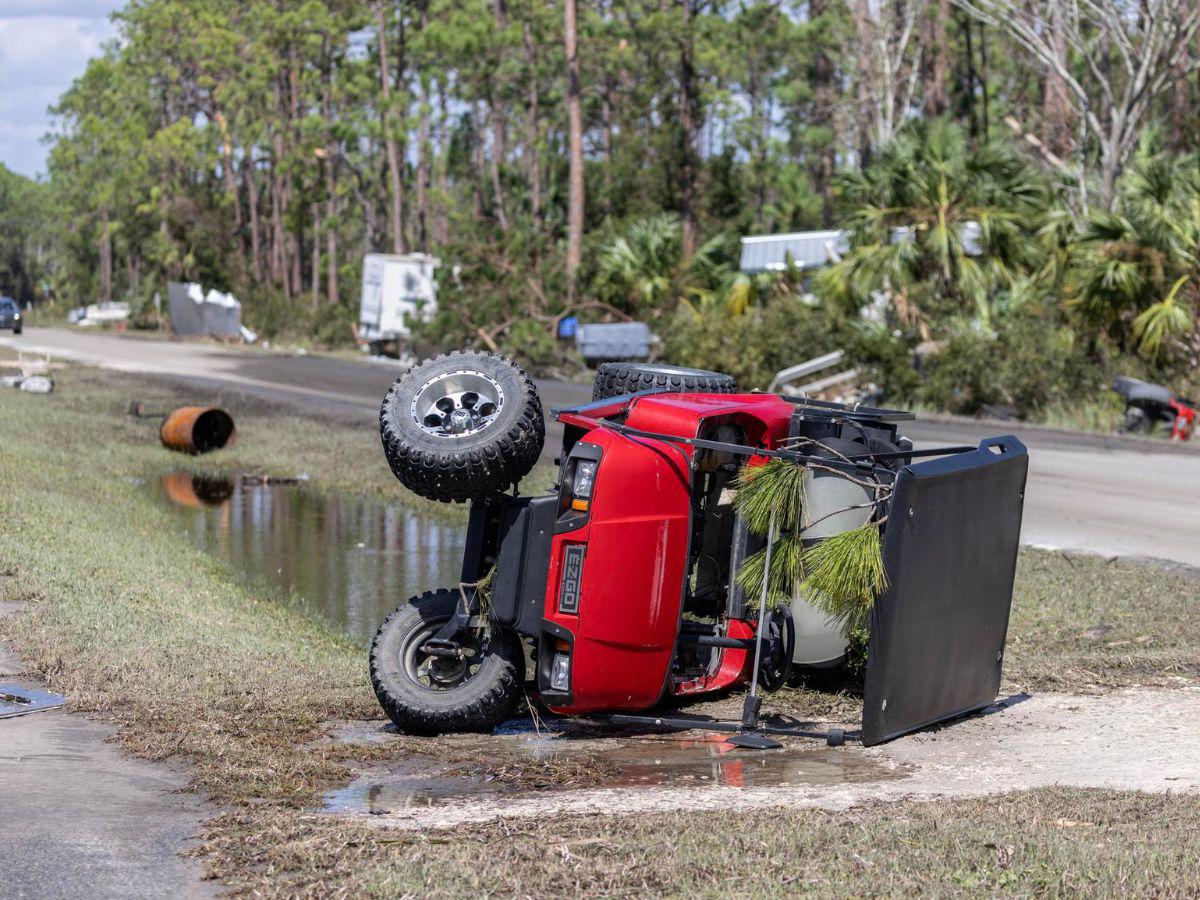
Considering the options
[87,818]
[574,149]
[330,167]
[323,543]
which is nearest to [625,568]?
[87,818]

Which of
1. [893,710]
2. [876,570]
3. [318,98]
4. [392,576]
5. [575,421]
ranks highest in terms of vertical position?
[318,98]

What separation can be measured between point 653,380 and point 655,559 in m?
1.65

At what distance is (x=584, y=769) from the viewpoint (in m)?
6.27

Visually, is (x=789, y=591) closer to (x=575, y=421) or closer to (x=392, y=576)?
(x=575, y=421)

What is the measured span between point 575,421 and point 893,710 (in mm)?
1855

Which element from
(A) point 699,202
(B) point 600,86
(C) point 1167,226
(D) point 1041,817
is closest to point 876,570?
(D) point 1041,817

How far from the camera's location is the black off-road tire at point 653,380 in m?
8.06

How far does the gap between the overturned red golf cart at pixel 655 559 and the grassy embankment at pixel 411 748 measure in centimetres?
55

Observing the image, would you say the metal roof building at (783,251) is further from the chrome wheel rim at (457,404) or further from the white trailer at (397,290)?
the chrome wheel rim at (457,404)

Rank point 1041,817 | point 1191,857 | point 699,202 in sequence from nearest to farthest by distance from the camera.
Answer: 1. point 1191,857
2. point 1041,817
3. point 699,202

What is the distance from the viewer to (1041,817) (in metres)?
5.31

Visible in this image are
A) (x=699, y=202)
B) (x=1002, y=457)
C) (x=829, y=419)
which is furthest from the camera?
(x=699, y=202)

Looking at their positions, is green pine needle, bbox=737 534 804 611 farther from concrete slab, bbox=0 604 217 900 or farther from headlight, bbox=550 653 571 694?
concrete slab, bbox=0 604 217 900

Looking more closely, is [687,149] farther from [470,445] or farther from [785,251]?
[470,445]
